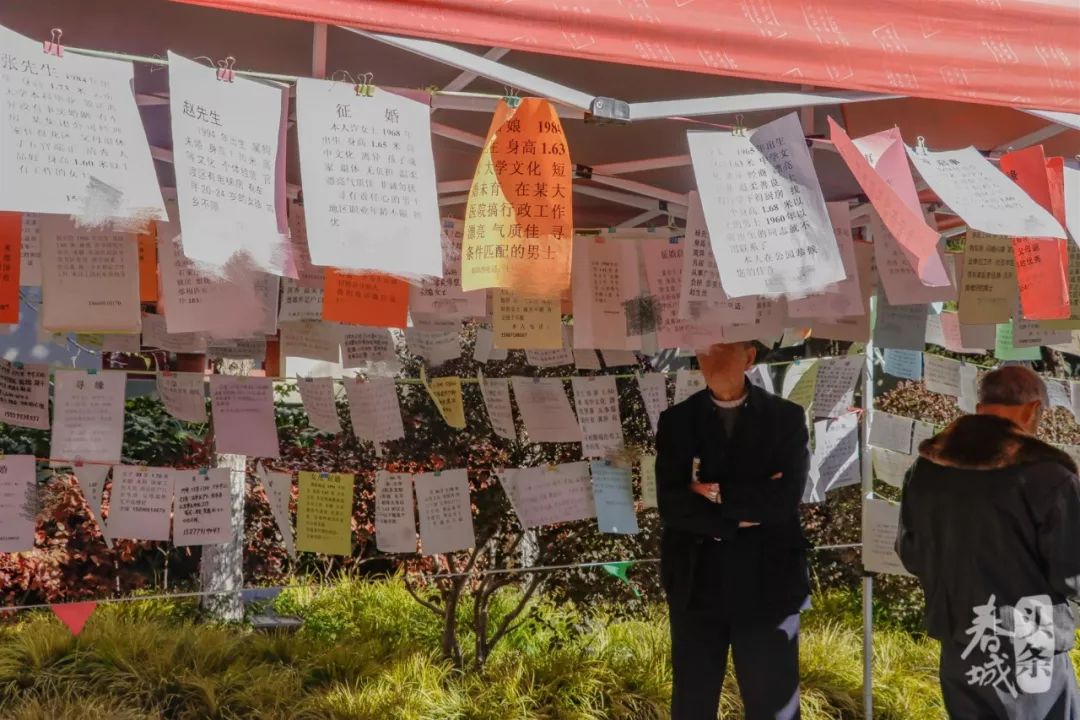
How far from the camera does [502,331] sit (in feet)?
11.2

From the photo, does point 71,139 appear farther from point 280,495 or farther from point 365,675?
point 365,675

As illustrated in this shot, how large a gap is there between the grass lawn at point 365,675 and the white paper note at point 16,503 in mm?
1034

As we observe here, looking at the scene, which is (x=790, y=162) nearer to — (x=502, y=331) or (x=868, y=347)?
(x=502, y=331)

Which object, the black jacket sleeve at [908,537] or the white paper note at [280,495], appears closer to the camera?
the black jacket sleeve at [908,537]

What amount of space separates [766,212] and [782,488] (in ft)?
3.54

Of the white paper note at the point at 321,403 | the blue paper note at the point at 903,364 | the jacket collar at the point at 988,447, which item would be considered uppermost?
the blue paper note at the point at 903,364

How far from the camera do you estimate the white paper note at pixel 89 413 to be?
12.0 feet

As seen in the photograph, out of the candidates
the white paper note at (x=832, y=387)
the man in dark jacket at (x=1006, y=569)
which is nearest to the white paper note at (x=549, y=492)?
the white paper note at (x=832, y=387)

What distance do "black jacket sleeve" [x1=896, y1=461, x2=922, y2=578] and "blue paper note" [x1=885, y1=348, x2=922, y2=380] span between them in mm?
1622

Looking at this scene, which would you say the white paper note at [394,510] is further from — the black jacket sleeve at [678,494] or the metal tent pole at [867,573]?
the metal tent pole at [867,573]

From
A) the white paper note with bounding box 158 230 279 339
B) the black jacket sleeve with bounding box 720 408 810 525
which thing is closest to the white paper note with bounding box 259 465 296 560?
the white paper note with bounding box 158 230 279 339

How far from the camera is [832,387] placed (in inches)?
184

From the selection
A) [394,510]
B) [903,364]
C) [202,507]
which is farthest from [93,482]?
[903,364]

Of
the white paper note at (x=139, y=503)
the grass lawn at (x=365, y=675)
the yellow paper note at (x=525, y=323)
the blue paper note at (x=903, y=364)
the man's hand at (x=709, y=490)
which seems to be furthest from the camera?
the blue paper note at (x=903, y=364)
